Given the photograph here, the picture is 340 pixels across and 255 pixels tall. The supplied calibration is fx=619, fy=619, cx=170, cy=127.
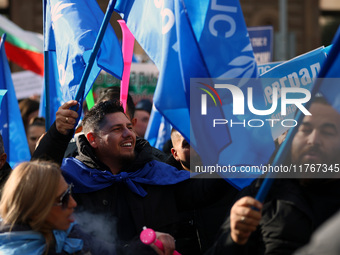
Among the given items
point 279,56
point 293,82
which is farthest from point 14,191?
point 279,56

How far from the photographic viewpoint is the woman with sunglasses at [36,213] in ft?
8.75

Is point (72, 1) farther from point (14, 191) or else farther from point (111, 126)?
point (14, 191)

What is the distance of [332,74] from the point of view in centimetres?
259

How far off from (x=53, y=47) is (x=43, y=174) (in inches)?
77.2

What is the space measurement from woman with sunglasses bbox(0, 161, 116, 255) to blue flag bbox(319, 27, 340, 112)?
1231 mm

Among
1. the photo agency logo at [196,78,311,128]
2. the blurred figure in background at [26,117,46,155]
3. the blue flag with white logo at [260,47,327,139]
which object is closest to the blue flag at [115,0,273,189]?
the photo agency logo at [196,78,311,128]

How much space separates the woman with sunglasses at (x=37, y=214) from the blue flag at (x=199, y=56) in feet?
2.30

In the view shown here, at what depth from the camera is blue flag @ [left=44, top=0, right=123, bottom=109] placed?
3.96 meters

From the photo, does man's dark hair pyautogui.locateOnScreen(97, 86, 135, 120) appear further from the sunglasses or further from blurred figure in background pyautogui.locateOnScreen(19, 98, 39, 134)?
the sunglasses

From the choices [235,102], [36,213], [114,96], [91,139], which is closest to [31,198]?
[36,213]

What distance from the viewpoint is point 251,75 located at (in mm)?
3127

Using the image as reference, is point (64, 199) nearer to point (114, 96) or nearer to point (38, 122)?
point (114, 96)

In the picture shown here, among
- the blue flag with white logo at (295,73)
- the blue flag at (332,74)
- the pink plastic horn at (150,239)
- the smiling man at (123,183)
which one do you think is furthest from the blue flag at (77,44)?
the blue flag at (332,74)

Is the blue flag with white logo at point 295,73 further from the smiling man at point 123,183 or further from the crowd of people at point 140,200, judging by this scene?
the smiling man at point 123,183
